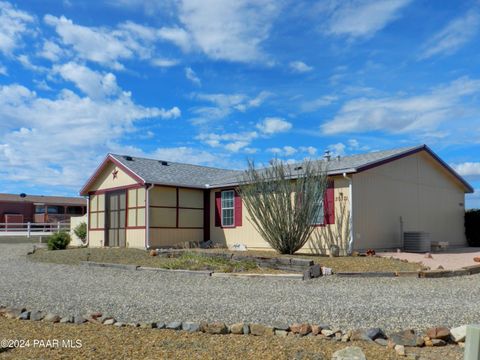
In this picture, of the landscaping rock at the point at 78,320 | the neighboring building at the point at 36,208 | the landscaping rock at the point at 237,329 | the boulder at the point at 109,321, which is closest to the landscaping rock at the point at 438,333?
the landscaping rock at the point at 237,329

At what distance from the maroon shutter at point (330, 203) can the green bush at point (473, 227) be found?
9.87 metres

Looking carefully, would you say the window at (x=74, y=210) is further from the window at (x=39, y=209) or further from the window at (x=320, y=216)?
the window at (x=320, y=216)

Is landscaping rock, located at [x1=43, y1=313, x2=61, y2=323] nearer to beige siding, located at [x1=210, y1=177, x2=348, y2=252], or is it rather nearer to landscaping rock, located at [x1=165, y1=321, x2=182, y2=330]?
landscaping rock, located at [x1=165, y1=321, x2=182, y2=330]

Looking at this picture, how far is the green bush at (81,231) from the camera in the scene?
25.5m

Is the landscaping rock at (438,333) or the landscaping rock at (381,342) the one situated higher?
the landscaping rock at (438,333)

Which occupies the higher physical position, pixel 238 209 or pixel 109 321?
pixel 238 209

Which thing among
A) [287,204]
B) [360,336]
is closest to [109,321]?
A: [360,336]

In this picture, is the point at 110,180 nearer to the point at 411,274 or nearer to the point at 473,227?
the point at 411,274

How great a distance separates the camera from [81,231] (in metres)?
25.6

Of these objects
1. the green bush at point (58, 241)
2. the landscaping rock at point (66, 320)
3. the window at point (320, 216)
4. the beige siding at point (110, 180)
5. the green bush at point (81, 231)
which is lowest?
the landscaping rock at point (66, 320)

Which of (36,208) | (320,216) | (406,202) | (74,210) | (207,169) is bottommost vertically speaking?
(320,216)

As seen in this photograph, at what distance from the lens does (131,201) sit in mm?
21234

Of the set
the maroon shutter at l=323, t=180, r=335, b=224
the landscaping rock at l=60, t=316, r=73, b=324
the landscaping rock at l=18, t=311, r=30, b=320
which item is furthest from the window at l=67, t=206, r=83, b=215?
the landscaping rock at l=60, t=316, r=73, b=324

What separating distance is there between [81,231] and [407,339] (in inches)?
893
